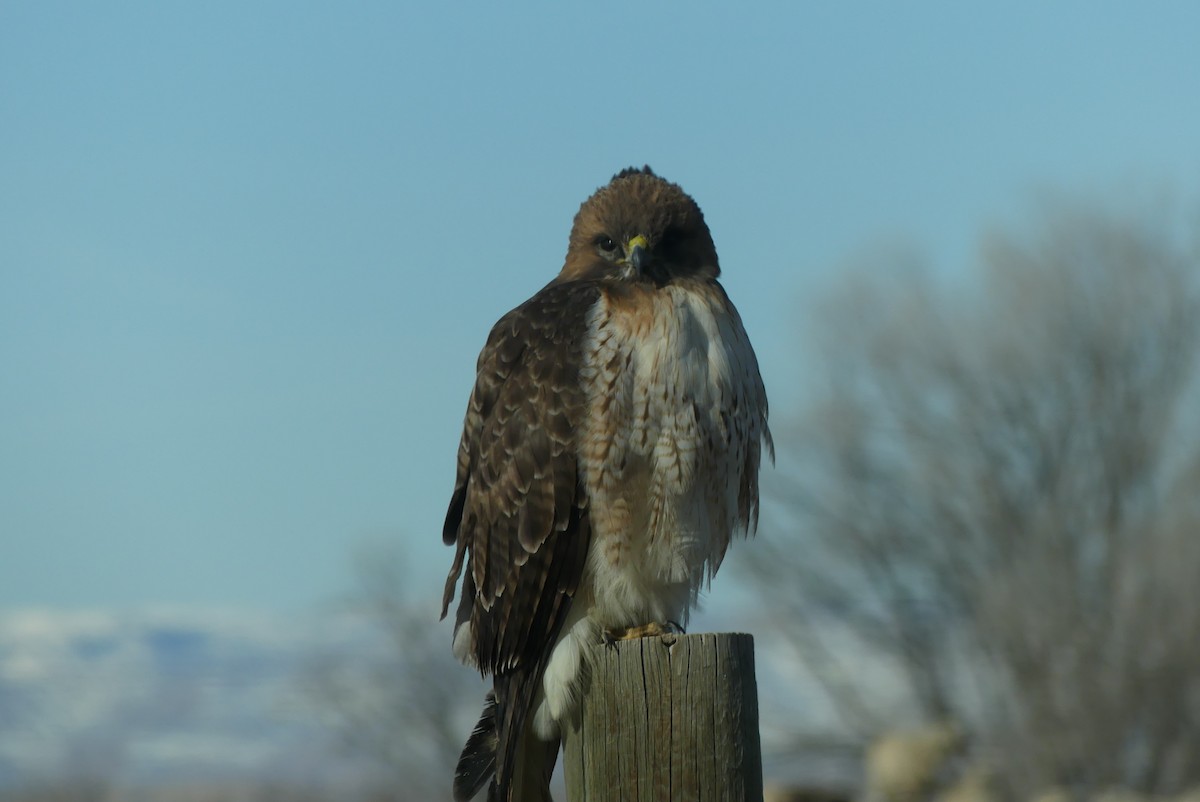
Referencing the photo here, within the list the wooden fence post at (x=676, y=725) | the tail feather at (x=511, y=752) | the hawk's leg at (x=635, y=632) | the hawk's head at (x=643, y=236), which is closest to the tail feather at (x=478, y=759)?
the tail feather at (x=511, y=752)

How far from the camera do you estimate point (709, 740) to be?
3.50 m

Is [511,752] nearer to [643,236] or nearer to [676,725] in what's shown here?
[676,725]

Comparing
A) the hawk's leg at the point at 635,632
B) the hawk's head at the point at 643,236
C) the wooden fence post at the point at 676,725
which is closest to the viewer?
the wooden fence post at the point at 676,725

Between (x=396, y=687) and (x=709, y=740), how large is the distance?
67.8 feet

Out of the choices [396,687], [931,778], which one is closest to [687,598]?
[931,778]

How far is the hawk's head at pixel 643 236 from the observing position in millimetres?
4750

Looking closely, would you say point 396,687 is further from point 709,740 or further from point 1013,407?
point 709,740

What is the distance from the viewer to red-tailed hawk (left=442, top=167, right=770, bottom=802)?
4324mm

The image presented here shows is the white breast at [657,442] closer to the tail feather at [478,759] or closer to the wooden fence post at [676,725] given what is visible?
the tail feather at [478,759]

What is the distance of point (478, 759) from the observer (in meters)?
4.41

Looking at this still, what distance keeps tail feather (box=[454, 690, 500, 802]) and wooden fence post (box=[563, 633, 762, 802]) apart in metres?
0.69

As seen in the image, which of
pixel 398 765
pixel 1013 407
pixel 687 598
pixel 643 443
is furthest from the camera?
pixel 398 765

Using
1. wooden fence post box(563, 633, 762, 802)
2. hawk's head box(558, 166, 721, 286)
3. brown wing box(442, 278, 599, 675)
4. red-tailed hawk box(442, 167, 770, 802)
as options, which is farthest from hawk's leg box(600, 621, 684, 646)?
hawk's head box(558, 166, 721, 286)

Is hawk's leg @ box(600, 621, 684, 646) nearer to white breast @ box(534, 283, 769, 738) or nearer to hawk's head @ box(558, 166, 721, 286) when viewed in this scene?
white breast @ box(534, 283, 769, 738)
